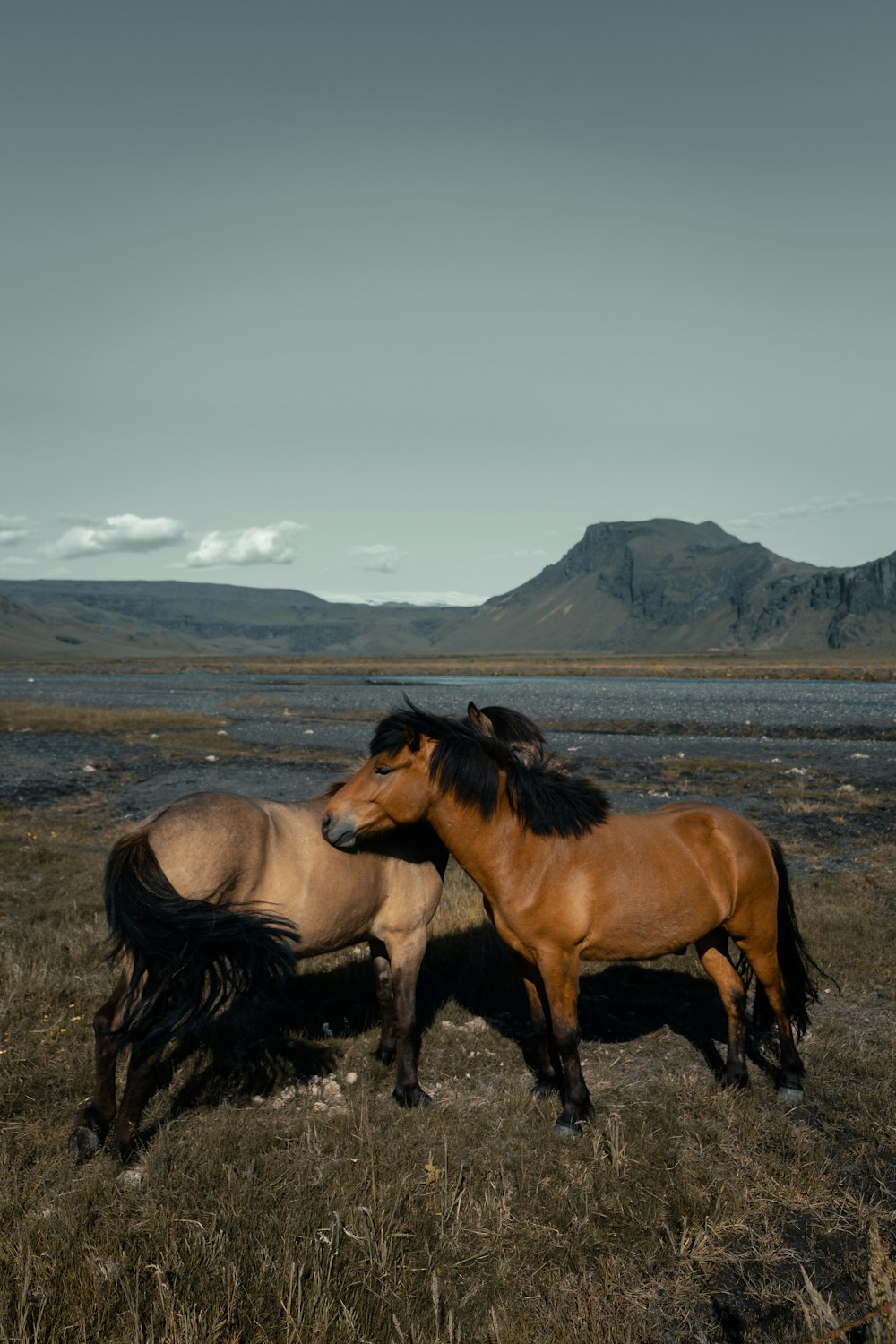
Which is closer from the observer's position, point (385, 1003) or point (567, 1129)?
point (567, 1129)

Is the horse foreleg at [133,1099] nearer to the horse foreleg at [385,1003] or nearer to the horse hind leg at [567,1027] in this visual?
the horse foreleg at [385,1003]

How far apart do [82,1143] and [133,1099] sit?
365 mm

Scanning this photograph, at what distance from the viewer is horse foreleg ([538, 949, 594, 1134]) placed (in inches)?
198

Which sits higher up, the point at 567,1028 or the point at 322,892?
the point at 322,892

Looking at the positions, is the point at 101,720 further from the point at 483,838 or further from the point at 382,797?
the point at 483,838

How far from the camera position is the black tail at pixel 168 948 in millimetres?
4656

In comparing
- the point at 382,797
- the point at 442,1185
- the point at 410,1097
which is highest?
the point at 382,797

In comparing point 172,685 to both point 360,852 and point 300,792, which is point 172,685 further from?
Result: point 360,852

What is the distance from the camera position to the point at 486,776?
17.4 ft

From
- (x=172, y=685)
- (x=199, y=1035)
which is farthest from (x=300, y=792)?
(x=172, y=685)

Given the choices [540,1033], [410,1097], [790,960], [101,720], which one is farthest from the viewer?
[101,720]

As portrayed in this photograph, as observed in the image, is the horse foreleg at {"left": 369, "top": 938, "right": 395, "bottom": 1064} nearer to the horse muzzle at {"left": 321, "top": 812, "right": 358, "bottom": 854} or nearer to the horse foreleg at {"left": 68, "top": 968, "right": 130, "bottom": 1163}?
the horse muzzle at {"left": 321, "top": 812, "right": 358, "bottom": 854}

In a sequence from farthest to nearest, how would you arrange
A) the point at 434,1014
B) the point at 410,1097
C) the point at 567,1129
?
1. the point at 434,1014
2. the point at 410,1097
3. the point at 567,1129

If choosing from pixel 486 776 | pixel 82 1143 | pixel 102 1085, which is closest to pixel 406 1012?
pixel 486 776
